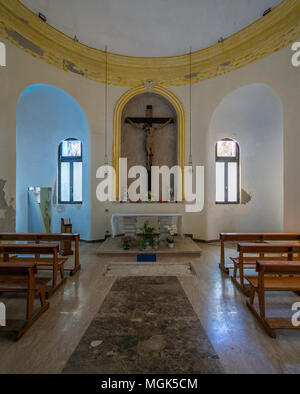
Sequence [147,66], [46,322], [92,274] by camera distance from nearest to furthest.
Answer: [46,322], [92,274], [147,66]

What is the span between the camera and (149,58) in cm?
→ 804

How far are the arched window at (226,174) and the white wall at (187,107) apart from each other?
1.71 feet

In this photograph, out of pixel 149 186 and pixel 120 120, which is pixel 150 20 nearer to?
pixel 120 120

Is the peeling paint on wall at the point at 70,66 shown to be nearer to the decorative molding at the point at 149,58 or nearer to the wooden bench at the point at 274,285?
the decorative molding at the point at 149,58

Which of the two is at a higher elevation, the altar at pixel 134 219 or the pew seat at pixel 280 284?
the altar at pixel 134 219

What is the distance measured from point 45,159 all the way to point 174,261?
591cm

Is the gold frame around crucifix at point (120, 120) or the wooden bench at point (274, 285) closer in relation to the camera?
the wooden bench at point (274, 285)

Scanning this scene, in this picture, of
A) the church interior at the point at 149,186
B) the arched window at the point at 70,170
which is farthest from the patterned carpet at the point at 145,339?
the arched window at the point at 70,170

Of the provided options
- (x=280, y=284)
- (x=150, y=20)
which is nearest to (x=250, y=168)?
(x=150, y=20)

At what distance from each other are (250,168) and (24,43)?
8006mm

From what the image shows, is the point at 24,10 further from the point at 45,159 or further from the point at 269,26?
the point at 269,26

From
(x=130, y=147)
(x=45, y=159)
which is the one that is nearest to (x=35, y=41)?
(x=45, y=159)

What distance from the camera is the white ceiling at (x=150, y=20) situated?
5789mm

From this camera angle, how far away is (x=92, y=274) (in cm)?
470
